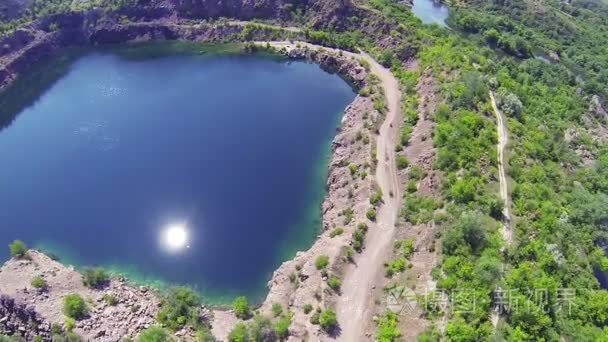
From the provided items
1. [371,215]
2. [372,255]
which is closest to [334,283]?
[372,255]

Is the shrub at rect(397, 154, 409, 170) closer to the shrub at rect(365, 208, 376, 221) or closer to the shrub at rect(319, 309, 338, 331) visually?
the shrub at rect(365, 208, 376, 221)

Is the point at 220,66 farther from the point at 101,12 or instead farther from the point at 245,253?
the point at 245,253

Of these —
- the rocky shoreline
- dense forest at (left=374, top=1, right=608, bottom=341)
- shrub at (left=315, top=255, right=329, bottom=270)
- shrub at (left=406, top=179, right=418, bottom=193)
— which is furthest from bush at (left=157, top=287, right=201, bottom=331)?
shrub at (left=406, top=179, right=418, bottom=193)

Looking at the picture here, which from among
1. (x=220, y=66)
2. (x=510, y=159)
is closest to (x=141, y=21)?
(x=220, y=66)

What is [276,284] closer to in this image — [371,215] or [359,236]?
[359,236]

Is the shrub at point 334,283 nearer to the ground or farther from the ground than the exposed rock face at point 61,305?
farther from the ground

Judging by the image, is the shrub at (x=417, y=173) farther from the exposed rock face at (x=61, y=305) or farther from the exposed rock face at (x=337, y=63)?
the exposed rock face at (x=61, y=305)

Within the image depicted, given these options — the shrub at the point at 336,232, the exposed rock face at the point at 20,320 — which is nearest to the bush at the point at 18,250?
the exposed rock face at the point at 20,320
